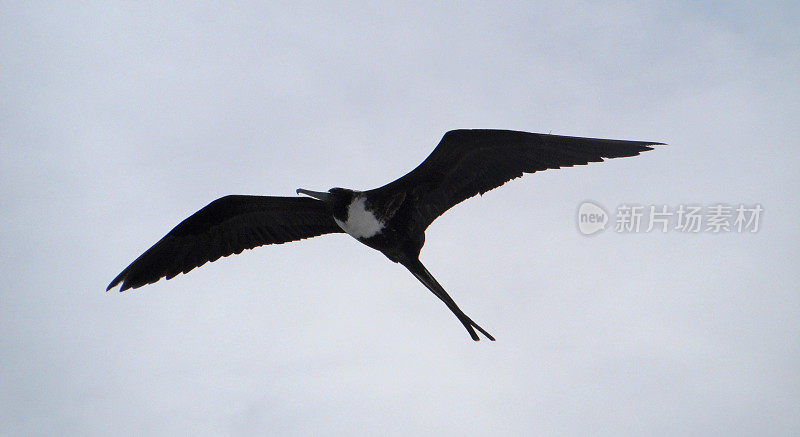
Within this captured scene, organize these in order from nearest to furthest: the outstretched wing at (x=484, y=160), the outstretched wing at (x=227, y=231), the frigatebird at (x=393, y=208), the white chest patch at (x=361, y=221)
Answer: the outstretched wing at (x=484, y=160), the frigatebird at (x=393, y=208), the white chest patch at (x=361, y=221), the outstretched wing at (x=227, y=231)

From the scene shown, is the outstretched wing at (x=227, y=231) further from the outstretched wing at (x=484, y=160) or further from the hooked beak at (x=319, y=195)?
the outstretched wing at (x=484, y=160)

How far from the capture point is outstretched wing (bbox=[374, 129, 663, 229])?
4.25 metres

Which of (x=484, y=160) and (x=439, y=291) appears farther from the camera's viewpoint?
(x=484, y=160)

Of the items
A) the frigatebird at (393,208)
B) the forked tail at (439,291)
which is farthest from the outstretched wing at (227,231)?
the forked tail at (439,291)

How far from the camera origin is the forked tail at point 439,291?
170 inches

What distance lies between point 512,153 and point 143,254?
255cm

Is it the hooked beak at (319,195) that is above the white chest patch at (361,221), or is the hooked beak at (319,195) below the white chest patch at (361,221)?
above

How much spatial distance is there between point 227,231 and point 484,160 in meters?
1.91

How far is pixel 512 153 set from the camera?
14.8ft

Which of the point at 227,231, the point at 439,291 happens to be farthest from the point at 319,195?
the point at 439,291

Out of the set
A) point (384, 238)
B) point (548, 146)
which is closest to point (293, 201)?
point (384, 238)

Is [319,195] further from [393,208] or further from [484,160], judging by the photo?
[484,160]

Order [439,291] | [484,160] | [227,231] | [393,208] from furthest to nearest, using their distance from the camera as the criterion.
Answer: [227,231] → [393,208] → [484,160] → [439,291]

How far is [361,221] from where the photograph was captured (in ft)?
15.8
